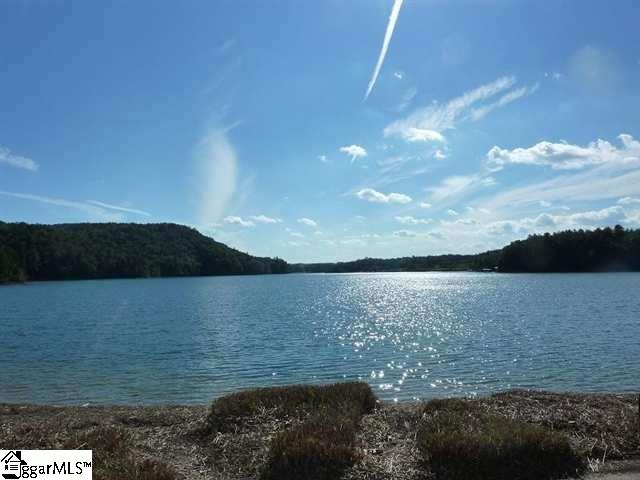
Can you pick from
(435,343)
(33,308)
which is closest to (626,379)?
(435,343)

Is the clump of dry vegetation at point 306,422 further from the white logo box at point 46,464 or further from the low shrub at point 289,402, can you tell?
the white logo box at point 46,464

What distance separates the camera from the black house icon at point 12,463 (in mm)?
7516

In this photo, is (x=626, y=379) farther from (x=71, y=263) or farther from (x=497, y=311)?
(x=71, y=263)

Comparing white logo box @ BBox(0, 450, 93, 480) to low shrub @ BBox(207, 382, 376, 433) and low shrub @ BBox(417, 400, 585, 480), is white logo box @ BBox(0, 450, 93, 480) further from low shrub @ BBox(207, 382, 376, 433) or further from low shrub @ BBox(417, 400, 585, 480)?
low shrub @ BBox(417, 400, 585, 480)

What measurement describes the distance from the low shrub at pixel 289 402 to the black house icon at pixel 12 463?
3.19 m

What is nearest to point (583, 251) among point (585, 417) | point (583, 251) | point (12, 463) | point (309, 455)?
point (583, 251)

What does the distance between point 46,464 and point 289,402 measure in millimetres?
4481

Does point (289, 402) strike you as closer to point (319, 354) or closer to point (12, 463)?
point (12, 463)

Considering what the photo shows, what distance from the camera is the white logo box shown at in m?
7.48

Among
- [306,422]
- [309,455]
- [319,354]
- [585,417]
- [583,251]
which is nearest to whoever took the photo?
[309,455]

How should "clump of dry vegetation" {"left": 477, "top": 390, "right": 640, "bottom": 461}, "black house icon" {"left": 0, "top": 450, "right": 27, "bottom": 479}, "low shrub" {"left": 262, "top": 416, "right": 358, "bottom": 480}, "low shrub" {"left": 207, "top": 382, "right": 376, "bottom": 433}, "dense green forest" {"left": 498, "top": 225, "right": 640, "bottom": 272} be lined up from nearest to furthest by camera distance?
"low shrub" {"left": 262, "top": 416, "right": 358, "bottom": 480} < "black house icon" {"left": 0, "top": 450, "right": 27, "bottom": 479} < "clump of dry vegetation" {"left": 477, "top": 390, "right": 640, "bottom": 461} < "low shrub" {"left": 207, "top": 382, "right": 376, "bottom": 433} < "dense green forest" {"left": 498, "top": 225, "right": 640, "bottom": 272}

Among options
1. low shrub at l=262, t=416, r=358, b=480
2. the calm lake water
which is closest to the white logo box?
low shrub at l=262, t=416, r=358, b=480

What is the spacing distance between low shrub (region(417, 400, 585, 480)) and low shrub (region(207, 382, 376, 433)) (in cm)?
249

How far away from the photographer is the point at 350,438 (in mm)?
8359
